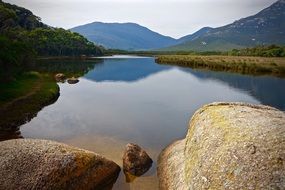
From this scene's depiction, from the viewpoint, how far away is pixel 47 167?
20.6m

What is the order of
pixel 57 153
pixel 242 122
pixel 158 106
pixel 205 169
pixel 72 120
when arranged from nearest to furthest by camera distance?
pixel 205 169
pixel 242 122
pixel 57 153
pixel 72 120
pixel 158 106

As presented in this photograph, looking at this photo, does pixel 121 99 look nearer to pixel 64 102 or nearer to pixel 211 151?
pixel 64 102

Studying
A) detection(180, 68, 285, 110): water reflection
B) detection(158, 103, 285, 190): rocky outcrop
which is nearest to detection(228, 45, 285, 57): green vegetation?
detection(180, 68, 285, 110): water reflection

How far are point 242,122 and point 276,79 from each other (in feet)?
258

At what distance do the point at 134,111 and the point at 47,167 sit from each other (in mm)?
32008

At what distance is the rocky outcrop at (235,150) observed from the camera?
14.2m

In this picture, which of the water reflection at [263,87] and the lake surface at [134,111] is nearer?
the lake surface at [134,111]

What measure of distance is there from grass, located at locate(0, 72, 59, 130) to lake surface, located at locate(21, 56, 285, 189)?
143cm

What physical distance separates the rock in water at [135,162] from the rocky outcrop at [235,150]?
19.3 ft

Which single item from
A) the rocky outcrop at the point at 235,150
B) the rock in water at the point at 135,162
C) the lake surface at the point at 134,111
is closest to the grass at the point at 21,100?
the lake surface at the point at 134,111

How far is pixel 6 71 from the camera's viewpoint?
5784 cm

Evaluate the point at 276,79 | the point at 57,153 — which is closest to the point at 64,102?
the point at 57,153

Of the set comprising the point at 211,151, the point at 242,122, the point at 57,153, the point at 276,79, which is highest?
the point at 242,122

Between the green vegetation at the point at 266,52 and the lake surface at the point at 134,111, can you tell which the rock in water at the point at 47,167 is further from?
the green vegetation at the point at 266,52
